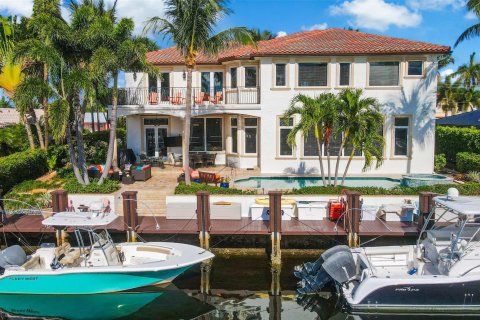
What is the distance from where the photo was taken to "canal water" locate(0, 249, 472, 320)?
1238cm

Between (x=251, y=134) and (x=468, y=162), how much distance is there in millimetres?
11855

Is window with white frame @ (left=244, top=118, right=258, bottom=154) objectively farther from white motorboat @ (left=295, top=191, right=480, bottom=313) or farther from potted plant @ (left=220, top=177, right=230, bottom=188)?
white motorboat @ (left=295, top=191, right=480, bottom=313)

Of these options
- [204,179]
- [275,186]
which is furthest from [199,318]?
[275,186]

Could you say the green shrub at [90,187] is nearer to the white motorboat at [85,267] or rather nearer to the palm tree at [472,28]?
the white motorboat at [85,267]

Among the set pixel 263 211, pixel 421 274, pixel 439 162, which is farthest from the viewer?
pixel 439 162

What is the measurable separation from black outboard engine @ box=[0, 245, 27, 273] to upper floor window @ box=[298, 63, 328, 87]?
50.8 feet

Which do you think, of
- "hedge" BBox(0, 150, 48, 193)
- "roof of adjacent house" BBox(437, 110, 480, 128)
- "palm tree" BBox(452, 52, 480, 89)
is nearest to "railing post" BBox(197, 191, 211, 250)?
"hedge" BBox(0, 150, 48, 193)

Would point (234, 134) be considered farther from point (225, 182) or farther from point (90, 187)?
point (90, 187)

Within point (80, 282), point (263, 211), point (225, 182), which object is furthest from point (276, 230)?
point (80, 282)

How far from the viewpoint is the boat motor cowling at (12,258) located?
13062 mm

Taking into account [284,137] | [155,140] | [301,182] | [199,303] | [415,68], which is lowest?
[199,303]

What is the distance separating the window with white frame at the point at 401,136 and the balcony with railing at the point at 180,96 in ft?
24.2

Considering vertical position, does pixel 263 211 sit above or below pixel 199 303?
above

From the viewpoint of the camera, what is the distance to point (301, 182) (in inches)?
874
